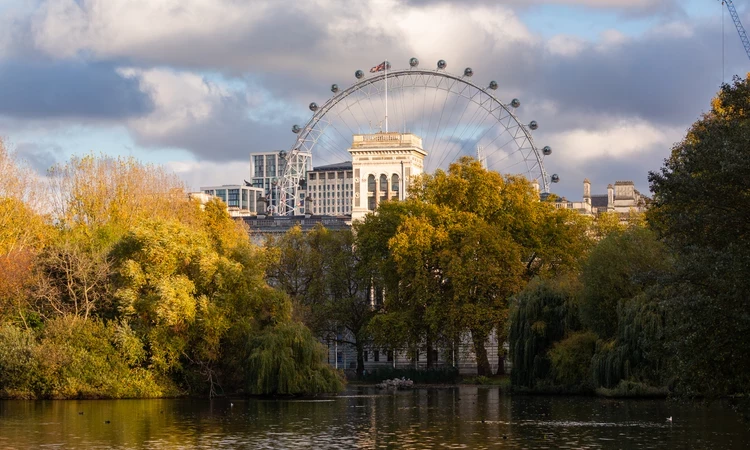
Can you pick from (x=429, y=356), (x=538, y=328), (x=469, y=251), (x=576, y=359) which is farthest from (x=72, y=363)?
(x=429, y=356)

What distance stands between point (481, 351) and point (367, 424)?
3931cm

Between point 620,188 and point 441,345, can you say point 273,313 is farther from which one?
point 620,188

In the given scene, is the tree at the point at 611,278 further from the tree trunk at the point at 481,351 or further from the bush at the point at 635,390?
the tree trunk at the point at 481,351

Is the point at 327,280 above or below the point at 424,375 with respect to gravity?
above

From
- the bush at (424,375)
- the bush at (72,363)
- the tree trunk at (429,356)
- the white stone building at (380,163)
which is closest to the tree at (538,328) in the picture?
the tree trunk at (429,356)

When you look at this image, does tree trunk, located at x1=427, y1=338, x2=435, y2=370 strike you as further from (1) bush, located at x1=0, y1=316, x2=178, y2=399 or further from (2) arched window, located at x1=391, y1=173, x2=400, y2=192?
(2) arched window, located at x1=391, y1=173, x2=400, y2=192

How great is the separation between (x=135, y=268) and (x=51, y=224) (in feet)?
65.5

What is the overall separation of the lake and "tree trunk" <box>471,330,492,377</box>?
18.7 metres

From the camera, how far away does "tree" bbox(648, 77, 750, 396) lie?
32312 mm

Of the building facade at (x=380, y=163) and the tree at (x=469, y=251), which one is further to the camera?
the building facade at (x=380, y=163)

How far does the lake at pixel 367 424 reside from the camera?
4072cm

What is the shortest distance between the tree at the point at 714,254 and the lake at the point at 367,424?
5713mm

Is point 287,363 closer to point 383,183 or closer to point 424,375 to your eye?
point 424,375

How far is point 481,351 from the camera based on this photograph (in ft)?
287
